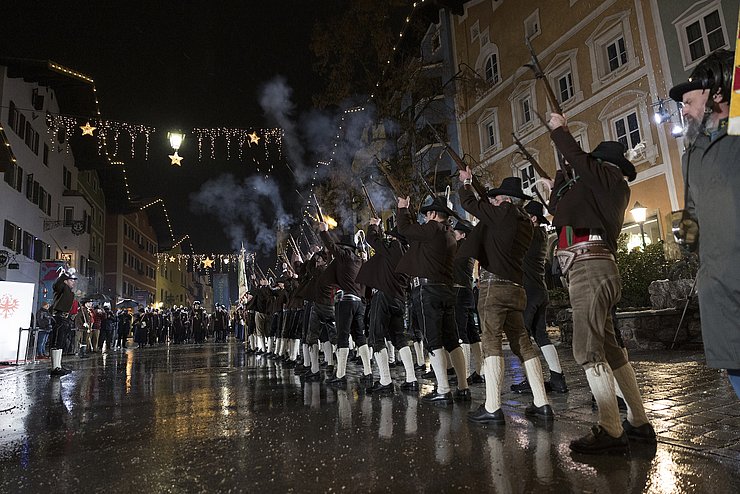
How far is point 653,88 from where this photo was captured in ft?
56.6

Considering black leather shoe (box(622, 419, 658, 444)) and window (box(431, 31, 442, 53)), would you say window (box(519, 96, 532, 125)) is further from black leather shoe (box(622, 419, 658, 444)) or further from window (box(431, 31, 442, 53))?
black leather shoe (box(622, 419, 658, 444))

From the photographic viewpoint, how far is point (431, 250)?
5.70m

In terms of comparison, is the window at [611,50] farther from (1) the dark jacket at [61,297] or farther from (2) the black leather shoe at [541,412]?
(1) the dark jacket at [61,297]

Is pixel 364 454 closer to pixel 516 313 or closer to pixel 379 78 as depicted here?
pixel 516 313

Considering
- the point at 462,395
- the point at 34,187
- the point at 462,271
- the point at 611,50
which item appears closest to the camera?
the point at 462,395

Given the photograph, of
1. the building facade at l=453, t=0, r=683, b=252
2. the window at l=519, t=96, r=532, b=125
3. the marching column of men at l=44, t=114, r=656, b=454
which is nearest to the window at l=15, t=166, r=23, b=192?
the marching column of men at l=44, t=114, r=656, b=454

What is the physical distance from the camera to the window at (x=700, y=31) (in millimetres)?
15812

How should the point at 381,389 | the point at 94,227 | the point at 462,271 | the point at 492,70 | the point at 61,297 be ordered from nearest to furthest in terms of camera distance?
the point at 381,389 → the point at 462,271 → the point at 61,297 → the point at 492,70 → the point at 94,227

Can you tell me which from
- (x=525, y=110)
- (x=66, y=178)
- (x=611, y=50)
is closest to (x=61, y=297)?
(x=525, y=110)

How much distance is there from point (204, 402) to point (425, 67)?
79.5 feet

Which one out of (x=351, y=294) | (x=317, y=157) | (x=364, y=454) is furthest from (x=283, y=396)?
(x=317, y=157)

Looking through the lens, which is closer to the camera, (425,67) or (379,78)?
(379,78)

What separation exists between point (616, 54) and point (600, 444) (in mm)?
20019

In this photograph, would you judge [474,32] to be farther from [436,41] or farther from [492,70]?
[436,41]
